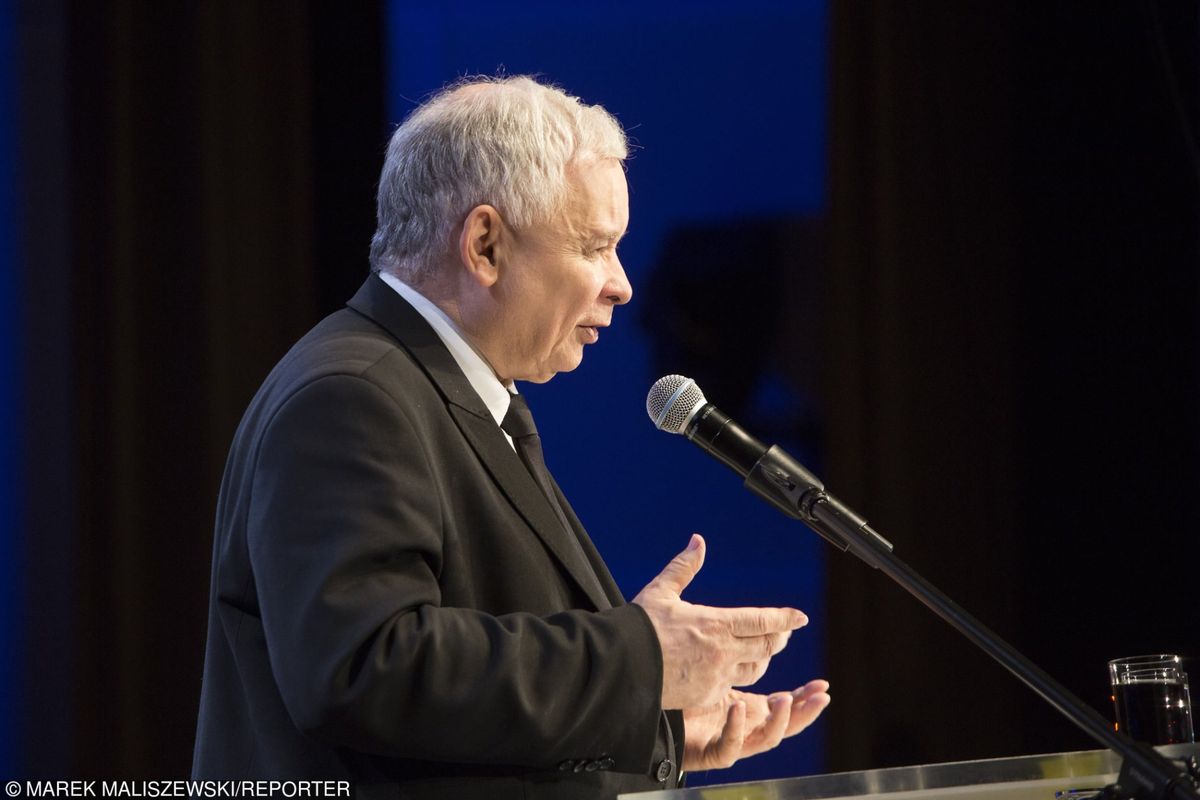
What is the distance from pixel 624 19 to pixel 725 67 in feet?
0.86

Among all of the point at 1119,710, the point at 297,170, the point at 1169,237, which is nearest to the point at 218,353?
the point at 297,170

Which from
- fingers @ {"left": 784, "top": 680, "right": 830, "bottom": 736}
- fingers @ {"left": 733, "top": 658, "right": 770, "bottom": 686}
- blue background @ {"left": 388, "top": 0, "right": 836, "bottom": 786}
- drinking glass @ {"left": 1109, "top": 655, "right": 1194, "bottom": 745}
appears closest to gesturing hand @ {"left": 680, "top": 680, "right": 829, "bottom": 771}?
fingers @ {"left": 784, "top": 680, "right": 830, "bottom": 736}

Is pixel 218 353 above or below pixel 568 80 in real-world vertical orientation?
below

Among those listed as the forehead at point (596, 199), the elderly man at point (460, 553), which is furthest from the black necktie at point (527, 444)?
the forehead at point (596, 199)

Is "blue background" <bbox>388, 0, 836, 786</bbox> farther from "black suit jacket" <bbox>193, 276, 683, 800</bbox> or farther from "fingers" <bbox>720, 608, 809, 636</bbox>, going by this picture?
"fingers" <bbox>720, 608, 809, 636</bbox>

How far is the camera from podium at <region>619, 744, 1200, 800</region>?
1181mm

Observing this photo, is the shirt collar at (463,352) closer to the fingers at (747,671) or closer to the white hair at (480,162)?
the white hair at (480,162)

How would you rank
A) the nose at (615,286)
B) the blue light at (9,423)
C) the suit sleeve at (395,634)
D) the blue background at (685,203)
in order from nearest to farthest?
1. the suit sleeve at (395,634)
2. the nose at (615,286)
3. the blue light at (9,423)
4. the blue background at (685,203)

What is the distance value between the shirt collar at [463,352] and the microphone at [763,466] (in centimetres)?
26

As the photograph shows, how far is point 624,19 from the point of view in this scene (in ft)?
10.3

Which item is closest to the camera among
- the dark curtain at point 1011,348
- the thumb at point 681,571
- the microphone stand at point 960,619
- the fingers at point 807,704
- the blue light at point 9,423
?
the microphone stand at point 960,619

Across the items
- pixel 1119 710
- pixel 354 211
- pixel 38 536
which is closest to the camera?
pixel 1119 710

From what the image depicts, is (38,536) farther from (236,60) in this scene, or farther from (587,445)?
(587,445)

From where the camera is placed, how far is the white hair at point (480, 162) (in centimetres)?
173
